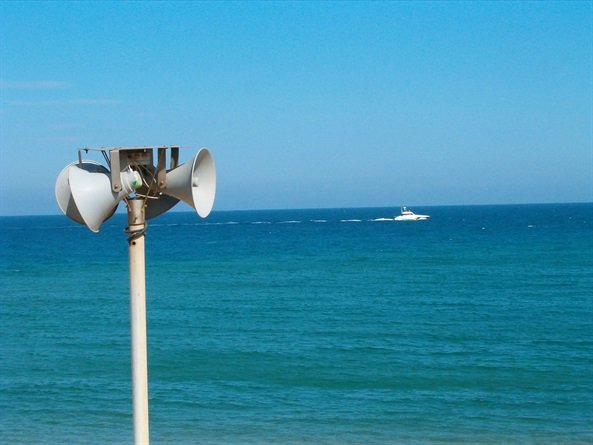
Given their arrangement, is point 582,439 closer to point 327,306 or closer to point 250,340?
point 250,340

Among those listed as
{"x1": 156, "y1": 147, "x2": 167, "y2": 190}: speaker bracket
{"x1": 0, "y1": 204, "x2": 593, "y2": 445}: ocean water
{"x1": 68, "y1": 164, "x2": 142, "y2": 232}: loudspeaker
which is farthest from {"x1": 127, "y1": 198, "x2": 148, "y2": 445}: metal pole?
{"x1": 0, "y1": 204, "x2": 593, "y2": 445}: ocean water

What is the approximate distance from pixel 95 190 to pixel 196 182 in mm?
646

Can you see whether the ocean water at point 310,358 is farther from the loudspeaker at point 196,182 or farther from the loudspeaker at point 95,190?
the loudspeaker at point 95,190

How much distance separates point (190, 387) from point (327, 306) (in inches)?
589

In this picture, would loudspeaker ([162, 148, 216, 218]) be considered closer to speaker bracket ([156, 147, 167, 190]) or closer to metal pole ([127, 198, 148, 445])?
speaker bracket ([156, 147, 167, 190])

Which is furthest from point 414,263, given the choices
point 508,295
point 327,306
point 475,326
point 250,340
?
point 250,340

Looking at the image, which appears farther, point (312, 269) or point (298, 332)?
point (312, 269)

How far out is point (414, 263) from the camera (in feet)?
181

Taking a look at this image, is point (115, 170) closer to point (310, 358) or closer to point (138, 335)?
point (138, 335)

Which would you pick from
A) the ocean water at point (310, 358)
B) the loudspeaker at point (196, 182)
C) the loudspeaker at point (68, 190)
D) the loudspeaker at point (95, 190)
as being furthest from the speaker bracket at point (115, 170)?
the ocean water at point (310, 358)

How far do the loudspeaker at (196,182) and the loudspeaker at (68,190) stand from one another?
43 cm

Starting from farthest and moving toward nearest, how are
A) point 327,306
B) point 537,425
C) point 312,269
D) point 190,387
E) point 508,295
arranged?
point 312,269 < point 508,295 < point 327,306 < point 190,387 < point 537,425

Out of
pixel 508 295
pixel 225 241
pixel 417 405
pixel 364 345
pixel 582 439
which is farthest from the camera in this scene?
pixel 225 241

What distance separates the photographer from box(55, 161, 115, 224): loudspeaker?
5.18m
